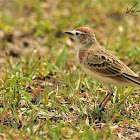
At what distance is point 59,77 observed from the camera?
18.8 feet

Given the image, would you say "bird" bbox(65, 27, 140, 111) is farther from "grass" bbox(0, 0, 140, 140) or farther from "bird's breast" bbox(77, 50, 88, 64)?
"grass" bbox(0, 0, 140, 140)

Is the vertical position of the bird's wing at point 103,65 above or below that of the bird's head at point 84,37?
below

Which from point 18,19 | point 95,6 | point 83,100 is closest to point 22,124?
point 83,100

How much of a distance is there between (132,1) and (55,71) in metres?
1.90

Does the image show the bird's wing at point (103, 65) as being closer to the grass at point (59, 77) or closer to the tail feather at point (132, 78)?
the tail feather at point (132, 78)

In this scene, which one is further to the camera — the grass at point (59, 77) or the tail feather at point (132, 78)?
the tail feather at point (132, 78)

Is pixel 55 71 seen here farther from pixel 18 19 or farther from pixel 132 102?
pixel 18 19

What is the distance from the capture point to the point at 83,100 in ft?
16.4

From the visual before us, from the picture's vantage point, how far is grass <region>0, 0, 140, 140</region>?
4.22 metres

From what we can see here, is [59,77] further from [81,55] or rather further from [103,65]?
[103,65]

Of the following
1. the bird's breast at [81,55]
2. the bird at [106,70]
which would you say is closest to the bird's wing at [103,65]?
the bird at [106,70]

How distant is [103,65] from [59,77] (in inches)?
46.5

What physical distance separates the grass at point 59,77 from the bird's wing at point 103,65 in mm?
504

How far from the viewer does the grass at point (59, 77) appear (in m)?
4.22
